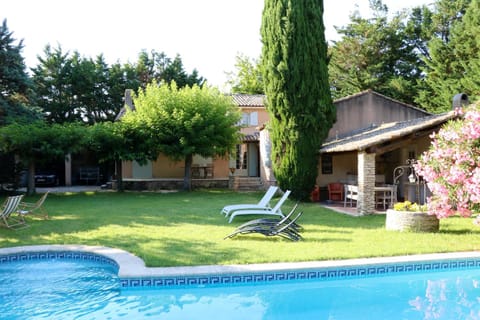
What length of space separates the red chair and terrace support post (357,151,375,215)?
4839 millimetres

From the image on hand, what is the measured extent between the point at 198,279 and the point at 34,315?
115 inches

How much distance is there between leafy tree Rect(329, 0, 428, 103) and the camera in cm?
3812

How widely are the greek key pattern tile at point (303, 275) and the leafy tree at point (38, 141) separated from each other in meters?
16.8

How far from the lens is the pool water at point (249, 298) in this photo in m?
6.97

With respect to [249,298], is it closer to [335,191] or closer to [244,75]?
[335,191]

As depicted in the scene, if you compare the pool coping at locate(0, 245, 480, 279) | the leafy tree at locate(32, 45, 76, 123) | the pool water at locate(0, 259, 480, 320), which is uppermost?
the leafy tree at locate(32, 45, 76, 123)

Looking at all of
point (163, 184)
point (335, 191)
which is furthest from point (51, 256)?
point (163, 184)

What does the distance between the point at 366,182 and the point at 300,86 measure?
6.07 m

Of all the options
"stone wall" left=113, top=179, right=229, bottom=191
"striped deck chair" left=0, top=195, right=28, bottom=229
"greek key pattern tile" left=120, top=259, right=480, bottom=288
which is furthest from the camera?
"stone wall" left=113, top=179, right=229, bottom=191

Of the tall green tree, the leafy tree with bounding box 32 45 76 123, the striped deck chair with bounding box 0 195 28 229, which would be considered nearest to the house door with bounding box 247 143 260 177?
the tall green tree

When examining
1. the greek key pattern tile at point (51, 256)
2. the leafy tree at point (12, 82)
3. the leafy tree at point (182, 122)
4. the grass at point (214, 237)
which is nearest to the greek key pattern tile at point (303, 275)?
the grass at point (214, 237)

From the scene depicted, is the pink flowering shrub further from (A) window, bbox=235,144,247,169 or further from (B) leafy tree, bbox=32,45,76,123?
(B) leafy tree, bbox=32,45,76,123

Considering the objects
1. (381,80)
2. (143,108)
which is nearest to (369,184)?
(143,108)

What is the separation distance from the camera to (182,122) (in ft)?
79.9
